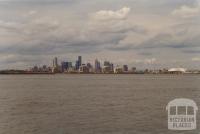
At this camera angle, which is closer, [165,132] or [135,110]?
[165,132]

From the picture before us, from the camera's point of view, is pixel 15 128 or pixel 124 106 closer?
pixel 15 128

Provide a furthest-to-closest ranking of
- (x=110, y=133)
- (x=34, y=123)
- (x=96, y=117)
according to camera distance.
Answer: (x=96, y=117)
(x=34, y=123)
(x=110, y=133)

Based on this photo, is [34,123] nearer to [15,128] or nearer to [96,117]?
[15,128]

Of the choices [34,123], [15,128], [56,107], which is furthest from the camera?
[56,107]

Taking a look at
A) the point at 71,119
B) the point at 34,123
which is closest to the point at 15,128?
the point at 34,123

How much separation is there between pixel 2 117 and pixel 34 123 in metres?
3.57

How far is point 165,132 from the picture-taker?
2347 cm

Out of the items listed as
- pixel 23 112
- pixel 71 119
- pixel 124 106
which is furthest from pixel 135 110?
pixel 23 112

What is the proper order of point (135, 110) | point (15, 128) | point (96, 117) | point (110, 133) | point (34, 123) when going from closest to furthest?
1. point (110, 133)
2. point (15, 128)
3. point (34, 123)
4. point (96, 117)
5. point (135, 110)

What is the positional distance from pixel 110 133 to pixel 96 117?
5705 millimetres

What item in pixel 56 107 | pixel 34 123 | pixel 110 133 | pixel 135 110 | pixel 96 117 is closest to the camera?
pixel 110 133

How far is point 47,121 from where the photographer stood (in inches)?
1086

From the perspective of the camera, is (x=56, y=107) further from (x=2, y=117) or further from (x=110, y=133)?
(x=110, y=133)

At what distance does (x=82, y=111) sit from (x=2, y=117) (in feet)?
21.0
